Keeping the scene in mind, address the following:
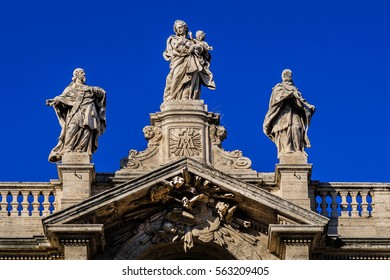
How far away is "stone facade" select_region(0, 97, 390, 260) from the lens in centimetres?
4144

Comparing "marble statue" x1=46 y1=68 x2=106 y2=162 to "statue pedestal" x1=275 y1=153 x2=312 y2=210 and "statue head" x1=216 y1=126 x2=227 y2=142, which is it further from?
"statue pedestal" x1=275 y1=153 x2=312 y2=210

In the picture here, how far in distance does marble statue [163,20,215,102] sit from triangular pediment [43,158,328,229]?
2.53 m

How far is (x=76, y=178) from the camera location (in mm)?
42375

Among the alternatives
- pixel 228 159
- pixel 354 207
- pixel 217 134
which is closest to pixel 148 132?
pixel 217 134

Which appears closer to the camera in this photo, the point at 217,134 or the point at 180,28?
the point at 217,134

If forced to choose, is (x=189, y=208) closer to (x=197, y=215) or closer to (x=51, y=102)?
(x=197, y=215)

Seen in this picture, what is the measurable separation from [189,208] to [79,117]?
3.08 metres

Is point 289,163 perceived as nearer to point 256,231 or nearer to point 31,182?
point 256,231

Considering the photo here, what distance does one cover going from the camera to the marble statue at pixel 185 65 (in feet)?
144

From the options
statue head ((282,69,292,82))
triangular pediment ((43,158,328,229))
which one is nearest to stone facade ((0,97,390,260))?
triangular pediment ((43,158,328,229))

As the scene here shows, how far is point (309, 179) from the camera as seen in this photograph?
4291cm

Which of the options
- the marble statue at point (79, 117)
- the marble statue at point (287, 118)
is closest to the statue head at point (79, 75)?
the marble statue at point (79, 117)

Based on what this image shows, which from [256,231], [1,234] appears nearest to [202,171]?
[256,231]
